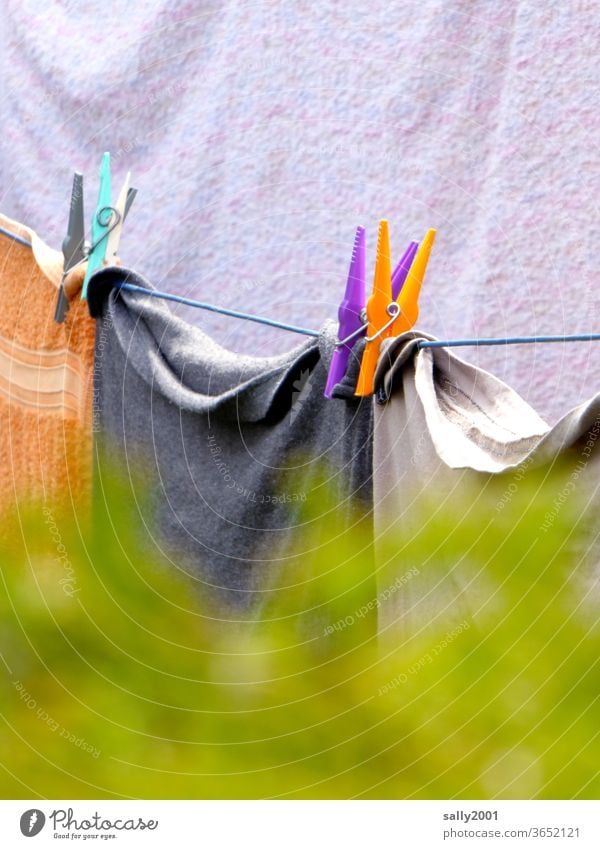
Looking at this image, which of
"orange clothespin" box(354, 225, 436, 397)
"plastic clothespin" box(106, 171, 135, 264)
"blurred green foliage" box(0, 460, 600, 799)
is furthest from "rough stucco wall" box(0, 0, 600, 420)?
"blurred green foliage" box(0, 460, 600, 799)

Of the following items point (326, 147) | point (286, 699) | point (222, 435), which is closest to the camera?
point (286, 699)

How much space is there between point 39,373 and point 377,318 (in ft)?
1.15

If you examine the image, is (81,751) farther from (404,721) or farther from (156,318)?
(156,318)

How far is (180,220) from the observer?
1112 mm

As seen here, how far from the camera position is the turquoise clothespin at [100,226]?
0.88m

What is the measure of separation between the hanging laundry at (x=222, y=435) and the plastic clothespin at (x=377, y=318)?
1cm

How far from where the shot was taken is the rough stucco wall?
3.25ft

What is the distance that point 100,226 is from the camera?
2.89 feet

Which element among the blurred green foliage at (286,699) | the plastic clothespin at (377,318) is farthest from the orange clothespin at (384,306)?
the blurred green foliage at (286,699)

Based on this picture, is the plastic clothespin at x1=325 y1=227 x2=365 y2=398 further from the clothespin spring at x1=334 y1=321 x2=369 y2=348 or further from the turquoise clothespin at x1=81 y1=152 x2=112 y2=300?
the turquoise clothespin at x1=81 y1=152 x2=112 y2=300

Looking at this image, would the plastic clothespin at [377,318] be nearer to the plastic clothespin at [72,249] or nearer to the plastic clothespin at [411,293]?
the plastic clothespin at [411,293]

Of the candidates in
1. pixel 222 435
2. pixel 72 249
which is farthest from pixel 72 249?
pixel 222 435

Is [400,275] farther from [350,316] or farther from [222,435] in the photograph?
[222,435]

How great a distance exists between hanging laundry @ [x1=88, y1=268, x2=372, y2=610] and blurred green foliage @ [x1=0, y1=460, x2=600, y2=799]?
56 cm
